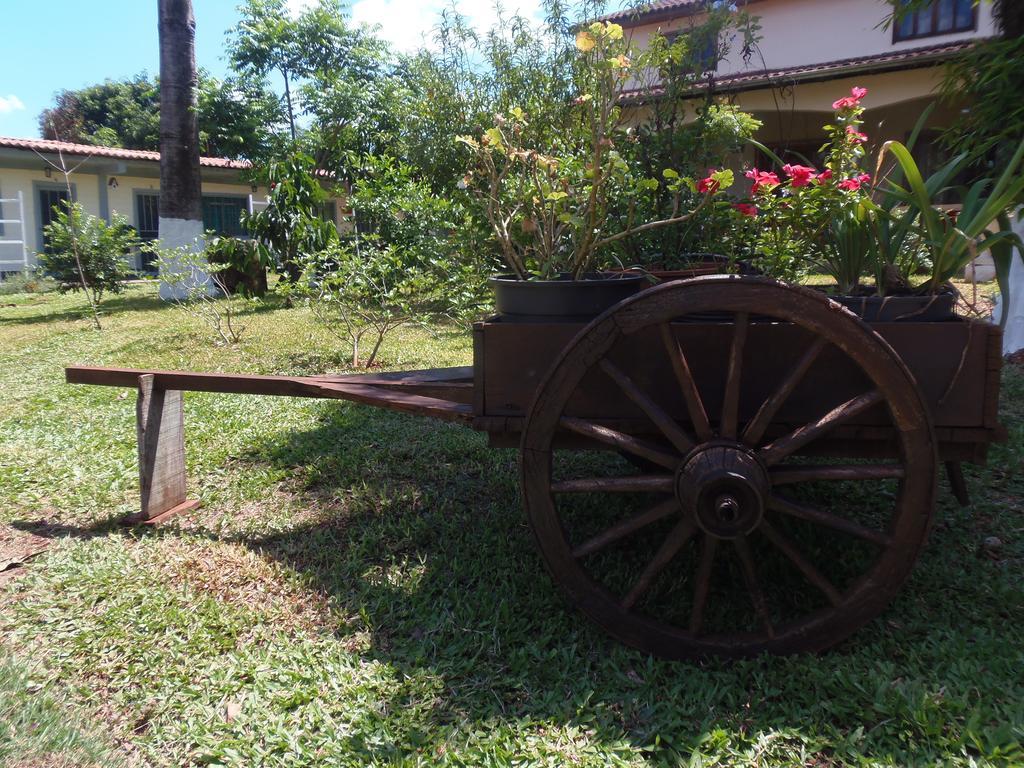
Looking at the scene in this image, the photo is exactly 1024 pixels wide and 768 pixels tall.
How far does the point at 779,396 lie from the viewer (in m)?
2.03

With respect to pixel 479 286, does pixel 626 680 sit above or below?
below

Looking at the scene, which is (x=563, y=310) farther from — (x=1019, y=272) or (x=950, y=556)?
(x=1019, y=272)

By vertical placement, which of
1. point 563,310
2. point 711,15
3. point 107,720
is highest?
point 711,15

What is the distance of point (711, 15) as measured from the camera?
13.4ft

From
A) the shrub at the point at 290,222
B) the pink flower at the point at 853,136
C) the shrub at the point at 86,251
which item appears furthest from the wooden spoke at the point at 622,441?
the shrub at the point at 86,251

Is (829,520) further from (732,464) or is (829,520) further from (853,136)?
(853,136)

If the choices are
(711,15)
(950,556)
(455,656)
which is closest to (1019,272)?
(711,15)

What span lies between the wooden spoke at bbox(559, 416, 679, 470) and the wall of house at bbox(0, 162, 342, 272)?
14660 millimetres

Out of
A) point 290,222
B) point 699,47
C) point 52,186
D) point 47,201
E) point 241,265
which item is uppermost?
point 52,186

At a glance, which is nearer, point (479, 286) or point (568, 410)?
point (568, 410)

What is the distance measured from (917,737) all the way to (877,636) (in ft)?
1.34

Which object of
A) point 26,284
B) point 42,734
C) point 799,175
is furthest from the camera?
point 26,284

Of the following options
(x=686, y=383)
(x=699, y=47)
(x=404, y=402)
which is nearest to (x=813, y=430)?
(x=686, y=383)

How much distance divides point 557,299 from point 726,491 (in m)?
0.78
